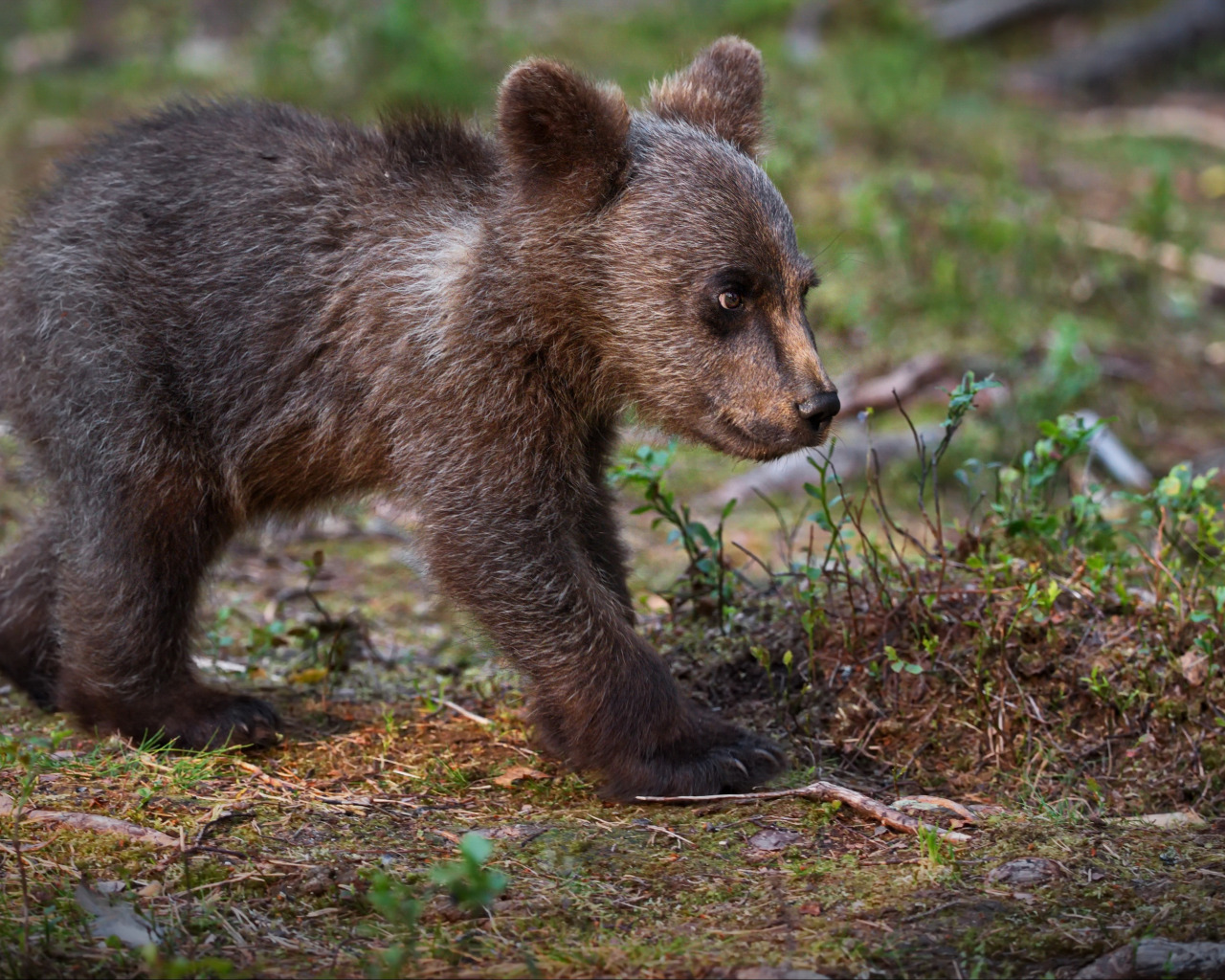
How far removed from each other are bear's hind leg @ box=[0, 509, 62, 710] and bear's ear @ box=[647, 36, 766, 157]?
9.78ft

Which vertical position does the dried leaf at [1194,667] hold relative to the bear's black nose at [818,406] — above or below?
below

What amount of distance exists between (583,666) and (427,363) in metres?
1.17

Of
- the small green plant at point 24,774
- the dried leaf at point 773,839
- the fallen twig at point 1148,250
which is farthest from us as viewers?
the fallen twig at point 1148,250

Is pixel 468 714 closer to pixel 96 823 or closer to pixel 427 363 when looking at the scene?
pixel 427 363

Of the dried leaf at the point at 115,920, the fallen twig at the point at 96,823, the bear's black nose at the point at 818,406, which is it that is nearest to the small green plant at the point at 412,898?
the dried leaf at the point at 115,920

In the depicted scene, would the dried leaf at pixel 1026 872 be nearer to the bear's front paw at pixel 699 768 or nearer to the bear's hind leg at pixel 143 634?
the bear's front paw at pixel 699 768

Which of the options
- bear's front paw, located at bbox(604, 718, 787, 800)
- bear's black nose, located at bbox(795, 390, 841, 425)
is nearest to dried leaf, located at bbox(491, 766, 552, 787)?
bear's front paw, located at bbox(604, 718, 787, 800)

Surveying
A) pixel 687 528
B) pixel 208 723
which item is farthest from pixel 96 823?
pixel 687 528

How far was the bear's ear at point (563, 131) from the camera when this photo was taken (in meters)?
4.44

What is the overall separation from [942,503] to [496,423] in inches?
162

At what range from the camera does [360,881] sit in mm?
3572

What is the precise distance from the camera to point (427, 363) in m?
4.57

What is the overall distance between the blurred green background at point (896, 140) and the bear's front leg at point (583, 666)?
200 cm

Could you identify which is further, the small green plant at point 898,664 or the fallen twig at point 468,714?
the fallen twig at point 468,714
